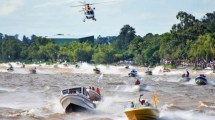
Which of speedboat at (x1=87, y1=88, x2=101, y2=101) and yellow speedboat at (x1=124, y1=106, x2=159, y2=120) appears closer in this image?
yellow speedboat at (x1=124, y1=106, x2=159, y2=120)

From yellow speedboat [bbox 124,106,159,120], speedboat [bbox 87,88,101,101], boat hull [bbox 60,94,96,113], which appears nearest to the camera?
yellow speedboat [bbox 124,106,159,120]

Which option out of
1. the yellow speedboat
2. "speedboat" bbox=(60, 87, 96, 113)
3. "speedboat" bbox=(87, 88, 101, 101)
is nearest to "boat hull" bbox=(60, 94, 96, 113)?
"speedboat" bbox=(60, 87, 96, 113)

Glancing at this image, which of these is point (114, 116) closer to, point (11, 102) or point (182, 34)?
point (11, 102)

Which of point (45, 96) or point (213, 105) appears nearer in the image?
point (213, 105)

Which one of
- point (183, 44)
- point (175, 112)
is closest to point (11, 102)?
point (175, 112)

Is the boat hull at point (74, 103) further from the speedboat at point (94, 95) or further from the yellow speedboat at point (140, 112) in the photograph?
the yellow speedboat at point (140, 112)

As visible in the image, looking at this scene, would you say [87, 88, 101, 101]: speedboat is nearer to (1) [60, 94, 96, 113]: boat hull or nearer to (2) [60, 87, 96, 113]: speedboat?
(2) [60, 87, 96, 113]: speedboat

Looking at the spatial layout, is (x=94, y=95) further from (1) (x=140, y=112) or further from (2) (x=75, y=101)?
(1) (x=140, y=112)
